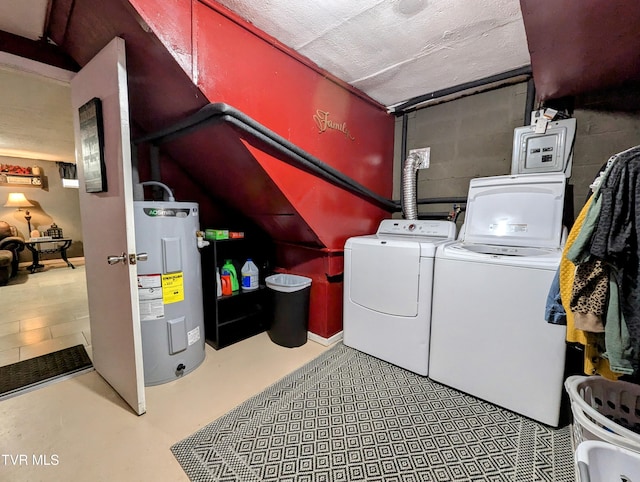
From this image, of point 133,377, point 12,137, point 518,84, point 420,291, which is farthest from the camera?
point 12,137

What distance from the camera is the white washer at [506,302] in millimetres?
1438

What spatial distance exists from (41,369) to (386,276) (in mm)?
2527

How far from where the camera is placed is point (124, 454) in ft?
4.17

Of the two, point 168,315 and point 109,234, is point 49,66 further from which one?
point 168,315

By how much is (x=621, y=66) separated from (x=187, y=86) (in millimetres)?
2288

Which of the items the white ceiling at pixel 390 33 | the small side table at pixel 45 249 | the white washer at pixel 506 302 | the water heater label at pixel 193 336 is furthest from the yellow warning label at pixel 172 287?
the small side table at pixel 45 249

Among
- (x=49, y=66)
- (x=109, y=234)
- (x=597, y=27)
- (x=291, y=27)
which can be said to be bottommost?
(x=109, y=234)

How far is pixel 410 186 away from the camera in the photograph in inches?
102

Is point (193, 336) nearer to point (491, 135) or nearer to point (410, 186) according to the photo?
point (410, 186)

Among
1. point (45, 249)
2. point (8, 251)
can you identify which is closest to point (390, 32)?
point (8, 251)

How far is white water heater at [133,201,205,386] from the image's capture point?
5.53ft

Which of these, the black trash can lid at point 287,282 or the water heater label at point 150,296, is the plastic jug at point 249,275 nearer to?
the black trash can lid at point 287,282

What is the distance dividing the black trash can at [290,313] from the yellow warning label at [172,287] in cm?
72

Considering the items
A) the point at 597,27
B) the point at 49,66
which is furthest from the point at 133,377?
the point at 597,27
